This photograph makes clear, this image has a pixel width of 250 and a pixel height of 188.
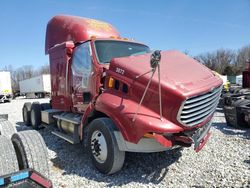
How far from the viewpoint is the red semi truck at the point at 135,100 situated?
3.73 meters

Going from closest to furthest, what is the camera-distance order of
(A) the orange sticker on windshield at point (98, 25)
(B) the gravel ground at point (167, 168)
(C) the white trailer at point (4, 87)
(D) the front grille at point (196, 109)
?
(D) the front grille at point (196, 109) → (B) the gravel ground at point (167, 168) → (A) the orange sticker on windshield at point (98, 25) → (C) the white trailer at point (4, 87)

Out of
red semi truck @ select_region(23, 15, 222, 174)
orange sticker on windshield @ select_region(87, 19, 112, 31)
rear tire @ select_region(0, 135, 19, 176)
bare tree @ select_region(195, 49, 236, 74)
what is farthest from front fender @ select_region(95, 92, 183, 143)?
bare tree @ select_region(195, 49, 236, 74)

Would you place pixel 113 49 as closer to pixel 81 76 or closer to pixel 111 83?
pixel 81 76

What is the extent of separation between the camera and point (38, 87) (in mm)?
38469

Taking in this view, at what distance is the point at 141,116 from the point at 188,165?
167cm

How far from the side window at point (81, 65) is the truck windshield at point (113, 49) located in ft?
0.83

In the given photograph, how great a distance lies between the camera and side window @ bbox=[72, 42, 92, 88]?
5453 mm

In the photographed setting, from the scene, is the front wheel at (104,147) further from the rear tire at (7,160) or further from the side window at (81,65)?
the rear tire at (7,160)

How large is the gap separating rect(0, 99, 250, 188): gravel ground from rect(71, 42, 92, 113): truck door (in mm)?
1112

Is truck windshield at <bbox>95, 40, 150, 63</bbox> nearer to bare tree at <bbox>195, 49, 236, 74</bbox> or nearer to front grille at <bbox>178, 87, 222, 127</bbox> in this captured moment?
front grille at <bbox>178, 87, 222, 127</bbox>

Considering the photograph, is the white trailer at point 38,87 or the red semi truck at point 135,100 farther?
the white trailer at point 38,87

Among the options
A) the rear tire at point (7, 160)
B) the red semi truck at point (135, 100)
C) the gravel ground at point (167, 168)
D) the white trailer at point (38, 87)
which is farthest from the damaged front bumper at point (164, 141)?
the white trailer at point (38, 87)

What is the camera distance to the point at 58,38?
739 centimetres

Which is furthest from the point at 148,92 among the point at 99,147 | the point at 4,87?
the point at 4,87
